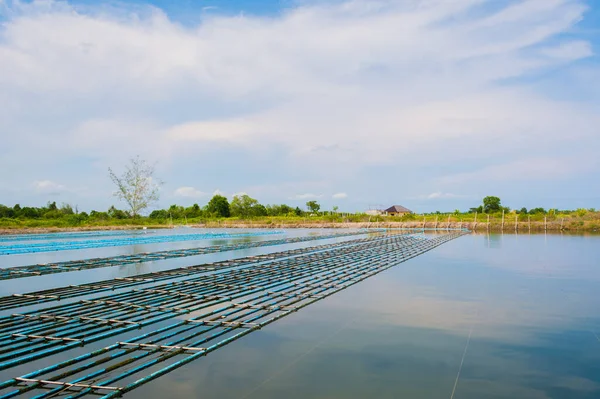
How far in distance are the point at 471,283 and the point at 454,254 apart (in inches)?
130

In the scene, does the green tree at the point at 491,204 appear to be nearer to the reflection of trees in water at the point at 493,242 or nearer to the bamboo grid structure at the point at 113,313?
the reflection of trees in water at the point at 493,242

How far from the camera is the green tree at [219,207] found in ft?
96.2

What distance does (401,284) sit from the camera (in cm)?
513

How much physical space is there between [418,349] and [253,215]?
2719cm

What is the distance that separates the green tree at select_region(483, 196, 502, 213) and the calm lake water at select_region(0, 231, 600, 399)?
22882 mm

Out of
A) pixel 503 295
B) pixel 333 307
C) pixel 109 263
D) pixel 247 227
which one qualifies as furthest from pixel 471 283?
pixel 247 227

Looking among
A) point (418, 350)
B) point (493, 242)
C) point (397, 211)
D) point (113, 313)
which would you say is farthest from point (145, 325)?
point (397, 211)

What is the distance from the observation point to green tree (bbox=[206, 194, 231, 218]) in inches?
1155

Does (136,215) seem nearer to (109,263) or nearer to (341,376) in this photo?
(109,263)

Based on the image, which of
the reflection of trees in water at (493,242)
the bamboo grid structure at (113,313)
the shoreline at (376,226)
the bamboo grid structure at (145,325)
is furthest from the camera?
the shoreline at (376,226)

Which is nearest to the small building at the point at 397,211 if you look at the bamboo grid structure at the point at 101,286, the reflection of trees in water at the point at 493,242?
the reflection of trees in water at the point at 493,242

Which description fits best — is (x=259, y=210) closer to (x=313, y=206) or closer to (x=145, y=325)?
(x=313, y=206)

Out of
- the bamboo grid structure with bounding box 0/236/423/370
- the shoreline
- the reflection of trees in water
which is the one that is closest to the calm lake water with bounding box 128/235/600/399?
the bamboo grid structure with bounding box 0/236/423/370

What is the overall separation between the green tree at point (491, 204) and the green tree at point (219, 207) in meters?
14.9
